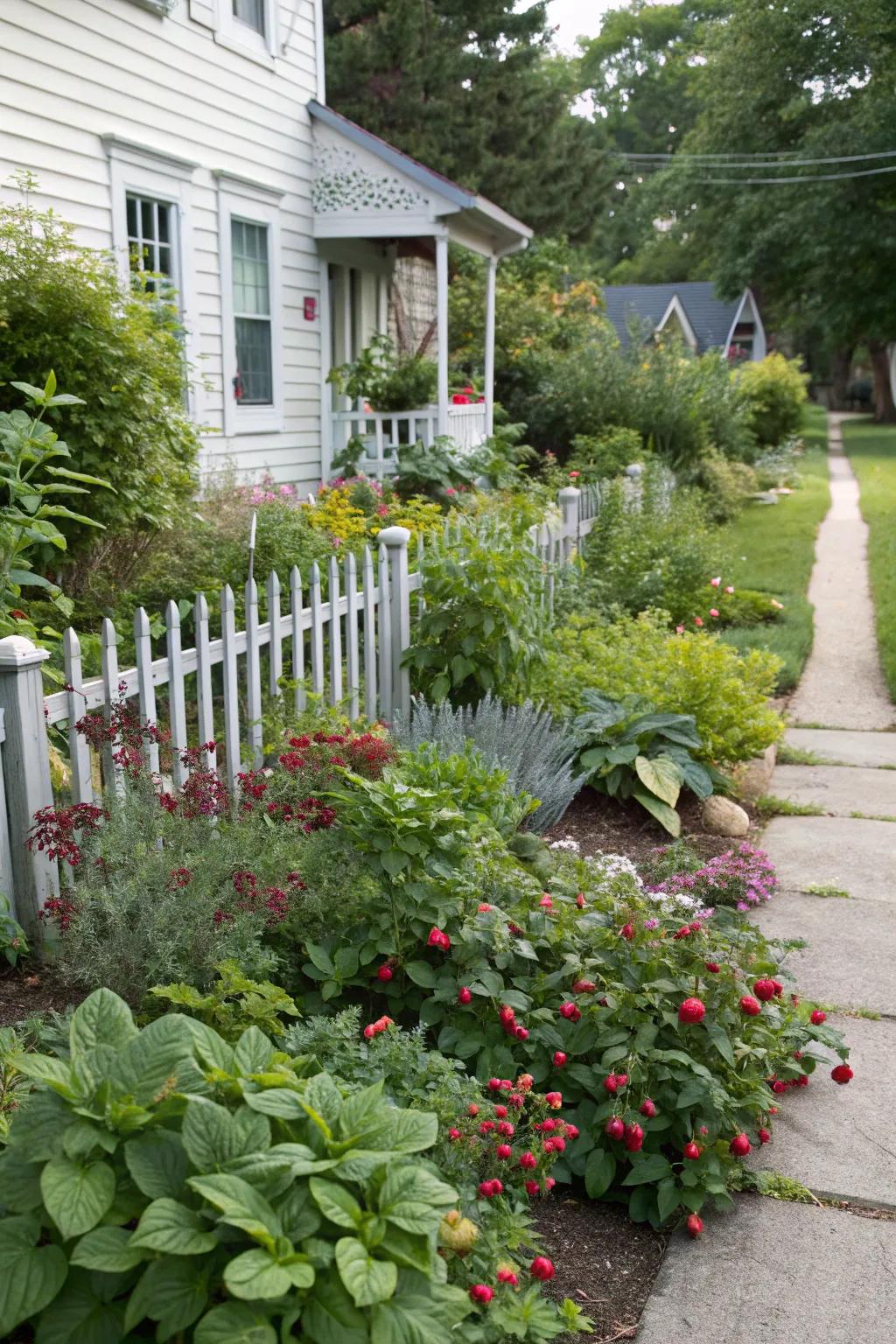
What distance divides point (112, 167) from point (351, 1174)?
315 inches

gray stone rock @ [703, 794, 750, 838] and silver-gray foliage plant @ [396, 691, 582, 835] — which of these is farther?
gray stone rock @ [703, 794, 750, 838]

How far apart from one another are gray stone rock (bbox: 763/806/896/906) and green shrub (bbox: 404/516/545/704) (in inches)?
53.9

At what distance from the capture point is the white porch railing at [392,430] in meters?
11.5

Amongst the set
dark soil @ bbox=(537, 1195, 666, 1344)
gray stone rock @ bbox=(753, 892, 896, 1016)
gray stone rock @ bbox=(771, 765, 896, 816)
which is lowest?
gray stone rock @ bbox=(771, 765, 896, 816)

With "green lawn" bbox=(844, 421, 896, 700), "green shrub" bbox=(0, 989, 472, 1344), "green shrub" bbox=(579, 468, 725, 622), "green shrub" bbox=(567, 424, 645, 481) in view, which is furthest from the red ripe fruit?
"green shrub" bbox=(567, 424, 645, 481)

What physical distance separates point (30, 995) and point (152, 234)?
23.5ft

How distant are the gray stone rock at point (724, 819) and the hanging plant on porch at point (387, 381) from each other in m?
7.43

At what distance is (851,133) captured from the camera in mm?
30969

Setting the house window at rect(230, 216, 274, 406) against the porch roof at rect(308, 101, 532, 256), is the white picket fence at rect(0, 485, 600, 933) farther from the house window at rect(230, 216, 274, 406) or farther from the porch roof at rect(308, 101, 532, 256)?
the porch roof at rect(308, 101, 532, 256)

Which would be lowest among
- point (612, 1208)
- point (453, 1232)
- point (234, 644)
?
point (612, 1208)

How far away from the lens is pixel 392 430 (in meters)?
11.7

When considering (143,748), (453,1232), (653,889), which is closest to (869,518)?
(653,889)

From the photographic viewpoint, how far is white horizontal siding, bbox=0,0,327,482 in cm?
750

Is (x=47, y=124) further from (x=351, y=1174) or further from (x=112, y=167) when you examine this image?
(x=351, y=1174)
